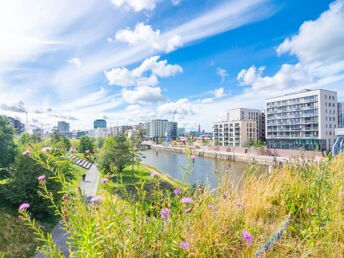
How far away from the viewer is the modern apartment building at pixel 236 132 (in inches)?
2442

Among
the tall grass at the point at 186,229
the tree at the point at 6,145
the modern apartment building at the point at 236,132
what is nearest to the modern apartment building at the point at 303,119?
the modern apartment building at the point at 236,132

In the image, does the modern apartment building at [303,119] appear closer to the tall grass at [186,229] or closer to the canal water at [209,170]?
the canal water at [209,170]

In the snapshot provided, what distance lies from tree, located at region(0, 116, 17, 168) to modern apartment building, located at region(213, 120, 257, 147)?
187 ft

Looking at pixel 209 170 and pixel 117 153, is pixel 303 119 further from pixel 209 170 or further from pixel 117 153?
pixel 117 153

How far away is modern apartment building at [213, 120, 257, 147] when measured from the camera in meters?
62.0

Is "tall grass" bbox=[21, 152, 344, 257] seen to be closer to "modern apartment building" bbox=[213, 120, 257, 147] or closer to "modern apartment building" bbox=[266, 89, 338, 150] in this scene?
"modern apartment building" bbox=[266, 89, 338, 150]

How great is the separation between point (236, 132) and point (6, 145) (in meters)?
58.6

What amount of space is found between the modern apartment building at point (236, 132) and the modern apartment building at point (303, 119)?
22.1 feet

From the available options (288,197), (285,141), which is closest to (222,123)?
(285,141)

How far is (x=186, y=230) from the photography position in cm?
199

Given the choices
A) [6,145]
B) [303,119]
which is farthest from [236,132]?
[6,145]

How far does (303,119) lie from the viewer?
1928 inches

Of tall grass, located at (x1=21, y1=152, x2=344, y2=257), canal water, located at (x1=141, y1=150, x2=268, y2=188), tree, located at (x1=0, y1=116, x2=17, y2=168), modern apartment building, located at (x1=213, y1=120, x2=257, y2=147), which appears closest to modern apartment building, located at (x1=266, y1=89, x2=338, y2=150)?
modern apartment building, located at (x1=213, y1=120, x2=257, y2=147)

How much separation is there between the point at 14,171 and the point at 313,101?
180 feet
